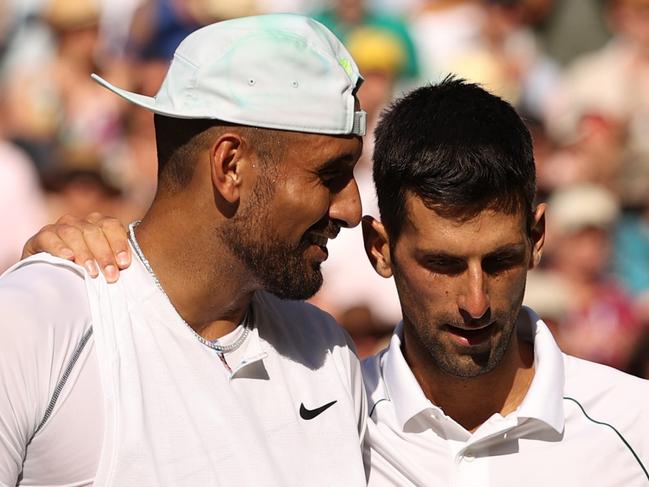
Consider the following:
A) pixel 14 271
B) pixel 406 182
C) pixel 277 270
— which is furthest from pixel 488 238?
pixel 14 271

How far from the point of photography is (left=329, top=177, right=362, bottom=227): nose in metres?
3.14

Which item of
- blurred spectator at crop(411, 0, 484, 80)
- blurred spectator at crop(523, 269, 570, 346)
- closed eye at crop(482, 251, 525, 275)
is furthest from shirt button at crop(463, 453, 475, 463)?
blurred spectator at crop(411, 0, 484, 80)

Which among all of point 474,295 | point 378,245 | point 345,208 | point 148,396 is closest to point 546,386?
point 474,295

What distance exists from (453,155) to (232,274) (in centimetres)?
70

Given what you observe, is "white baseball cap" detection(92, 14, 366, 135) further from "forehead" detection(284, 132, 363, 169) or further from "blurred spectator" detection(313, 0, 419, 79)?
"blurred spectator" detection(313, 0, 419, 79)

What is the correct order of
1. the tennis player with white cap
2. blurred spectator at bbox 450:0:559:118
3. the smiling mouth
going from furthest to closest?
1. blurred spectator at bbox 450:0:559:118
2. the smiling mouth
3. the tennis player with white cap

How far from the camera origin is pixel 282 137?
10.0 ft

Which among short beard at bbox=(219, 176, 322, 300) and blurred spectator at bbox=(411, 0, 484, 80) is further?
blurred spectator at bbox=(411, 0, 484, 80)

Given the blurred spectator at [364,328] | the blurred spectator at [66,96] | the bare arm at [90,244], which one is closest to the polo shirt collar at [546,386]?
the bare arm at [90,244]

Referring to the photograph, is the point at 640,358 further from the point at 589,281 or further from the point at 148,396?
the point at 148,396

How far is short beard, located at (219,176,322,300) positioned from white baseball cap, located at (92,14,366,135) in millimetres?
190

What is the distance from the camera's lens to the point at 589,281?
6906 millimetres

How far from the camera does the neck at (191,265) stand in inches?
120

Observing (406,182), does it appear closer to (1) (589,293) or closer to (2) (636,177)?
(1) (589,293)
